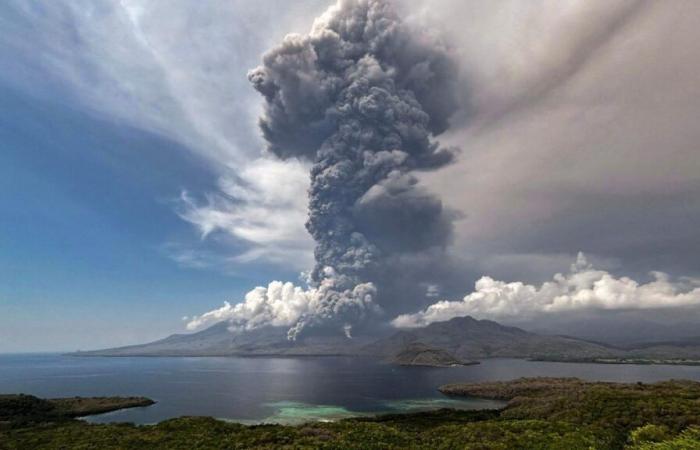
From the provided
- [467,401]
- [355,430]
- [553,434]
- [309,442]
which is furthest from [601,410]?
[467,401]

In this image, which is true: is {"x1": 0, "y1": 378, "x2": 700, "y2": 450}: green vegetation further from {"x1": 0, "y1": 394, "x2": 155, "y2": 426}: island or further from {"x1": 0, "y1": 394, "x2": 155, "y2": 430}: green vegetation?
{"x1": 0, "y1": 394, "x2": 155, "y2": 426}: island

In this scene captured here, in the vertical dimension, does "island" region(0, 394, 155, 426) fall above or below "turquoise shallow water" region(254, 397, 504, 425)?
above

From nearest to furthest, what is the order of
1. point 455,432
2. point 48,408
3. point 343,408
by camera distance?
point 455,432 < point 48,408 < point 343,408

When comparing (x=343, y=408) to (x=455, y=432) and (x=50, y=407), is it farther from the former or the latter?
(x=50, y=407)

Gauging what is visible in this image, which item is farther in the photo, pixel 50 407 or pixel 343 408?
pixel 343 408

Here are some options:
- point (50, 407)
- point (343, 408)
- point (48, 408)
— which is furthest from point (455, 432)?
point (50, 407)

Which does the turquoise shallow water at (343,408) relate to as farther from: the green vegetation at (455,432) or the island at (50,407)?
the island at (50,407)

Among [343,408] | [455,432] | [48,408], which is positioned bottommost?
[343,408]

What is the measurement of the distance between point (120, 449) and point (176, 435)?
11.8 metres

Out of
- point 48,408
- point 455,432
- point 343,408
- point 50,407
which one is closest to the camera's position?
point 455,432

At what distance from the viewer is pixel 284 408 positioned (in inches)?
6791

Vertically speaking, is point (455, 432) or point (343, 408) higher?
point (455, 432)

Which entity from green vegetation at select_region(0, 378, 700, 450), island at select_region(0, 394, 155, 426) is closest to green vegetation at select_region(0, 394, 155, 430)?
island at select_region(0, 394, 155, 426)

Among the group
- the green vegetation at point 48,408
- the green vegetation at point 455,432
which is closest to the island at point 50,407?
the green vegetation at point 48,408
